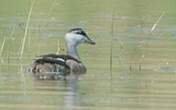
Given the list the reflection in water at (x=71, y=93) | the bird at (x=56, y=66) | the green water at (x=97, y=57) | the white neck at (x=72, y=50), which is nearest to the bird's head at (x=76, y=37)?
the white neck at (x=72, y=50)

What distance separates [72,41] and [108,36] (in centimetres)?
421

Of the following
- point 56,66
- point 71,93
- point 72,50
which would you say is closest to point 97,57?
point 72,50

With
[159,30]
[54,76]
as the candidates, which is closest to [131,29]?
[159,30]

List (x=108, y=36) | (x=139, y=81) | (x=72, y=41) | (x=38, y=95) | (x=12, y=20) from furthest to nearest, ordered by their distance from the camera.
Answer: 1. (x=12, y=20)
2. (x=108, y=36)
3. (x=72, y=41)
4. (x=139, y=81)
5. (x=38, y=95)

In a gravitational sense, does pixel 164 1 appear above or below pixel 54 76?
above

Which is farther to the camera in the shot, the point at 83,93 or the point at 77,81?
the point at 77,81

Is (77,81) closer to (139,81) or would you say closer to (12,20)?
(139,81)

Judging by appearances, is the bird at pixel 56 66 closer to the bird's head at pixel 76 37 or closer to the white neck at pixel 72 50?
Result: the white neck at pixel 72 50

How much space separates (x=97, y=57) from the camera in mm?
18578

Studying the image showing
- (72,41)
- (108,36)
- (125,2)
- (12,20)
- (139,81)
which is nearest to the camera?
(139,81)

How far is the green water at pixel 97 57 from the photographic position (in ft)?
44.8

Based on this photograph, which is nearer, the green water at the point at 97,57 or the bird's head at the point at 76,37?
the green water at the point at 97,57

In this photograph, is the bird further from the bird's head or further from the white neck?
the bird's head

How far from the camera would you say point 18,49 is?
1933 cm
